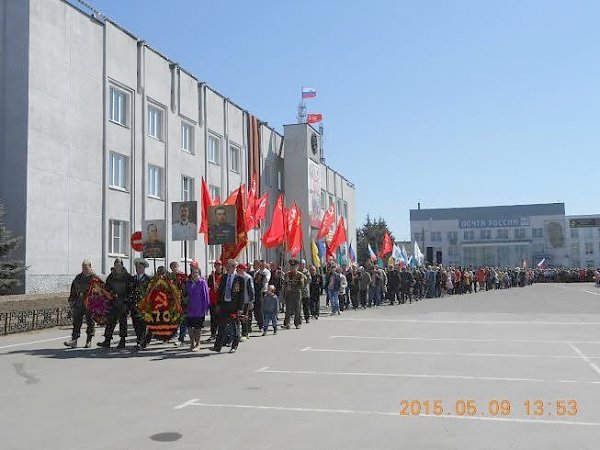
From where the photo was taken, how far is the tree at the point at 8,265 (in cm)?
1920

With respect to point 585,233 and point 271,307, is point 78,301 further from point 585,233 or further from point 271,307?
point 585,233

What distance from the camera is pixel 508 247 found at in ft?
376

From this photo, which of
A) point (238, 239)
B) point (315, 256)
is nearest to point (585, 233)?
point (315, 256)

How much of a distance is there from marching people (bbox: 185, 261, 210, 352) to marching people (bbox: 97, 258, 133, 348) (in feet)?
4.33

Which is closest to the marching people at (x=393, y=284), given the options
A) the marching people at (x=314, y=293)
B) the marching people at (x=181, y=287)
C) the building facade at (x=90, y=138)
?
the building facade at (x=90, y=138)

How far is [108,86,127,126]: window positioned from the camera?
26.2 meters

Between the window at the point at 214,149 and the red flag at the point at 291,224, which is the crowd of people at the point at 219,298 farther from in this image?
the window at the point at 214,149

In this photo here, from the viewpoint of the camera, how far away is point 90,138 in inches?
955

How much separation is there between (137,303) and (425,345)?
594cm

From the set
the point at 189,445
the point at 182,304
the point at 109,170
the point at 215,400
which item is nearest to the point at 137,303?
the point at 182,304

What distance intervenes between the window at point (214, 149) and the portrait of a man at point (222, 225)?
726 inches

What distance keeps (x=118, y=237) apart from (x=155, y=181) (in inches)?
176

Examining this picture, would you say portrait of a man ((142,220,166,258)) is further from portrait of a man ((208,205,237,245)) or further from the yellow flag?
the yellow flag

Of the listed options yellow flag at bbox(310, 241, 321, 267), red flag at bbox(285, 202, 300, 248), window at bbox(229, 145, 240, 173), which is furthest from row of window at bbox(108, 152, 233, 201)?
yellow flag at bbox(310, 241, 321, 267)
